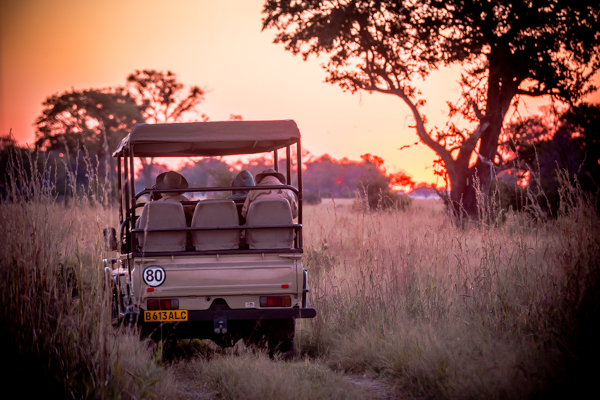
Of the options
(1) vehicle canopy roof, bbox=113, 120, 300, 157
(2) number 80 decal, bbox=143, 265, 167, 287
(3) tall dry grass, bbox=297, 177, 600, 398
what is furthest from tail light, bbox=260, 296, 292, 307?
(1) vehicle canopy roof, bbox=113, 120, 300, 157

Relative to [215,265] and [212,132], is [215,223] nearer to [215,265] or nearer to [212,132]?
[215,265]

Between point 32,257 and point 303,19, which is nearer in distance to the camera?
point 32,257

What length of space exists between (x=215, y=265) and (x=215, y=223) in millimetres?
454

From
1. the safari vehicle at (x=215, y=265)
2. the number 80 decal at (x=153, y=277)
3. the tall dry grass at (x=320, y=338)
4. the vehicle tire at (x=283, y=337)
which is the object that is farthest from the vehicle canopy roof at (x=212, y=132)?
the vehicle tire at (x=283, y=337)

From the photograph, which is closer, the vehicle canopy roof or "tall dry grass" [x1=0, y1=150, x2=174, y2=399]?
"tall dry grass" [x1=0, y1=150, x2=174, y2=399]

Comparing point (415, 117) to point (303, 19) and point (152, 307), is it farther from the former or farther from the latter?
point (152, 307)

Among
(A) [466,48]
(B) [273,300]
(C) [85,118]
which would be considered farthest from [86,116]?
(B) [273,300]

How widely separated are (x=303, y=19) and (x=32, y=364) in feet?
→ 42.5

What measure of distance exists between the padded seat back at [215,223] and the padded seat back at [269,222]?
14cm

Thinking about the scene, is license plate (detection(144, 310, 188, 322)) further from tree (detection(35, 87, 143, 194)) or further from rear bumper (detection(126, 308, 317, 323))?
tree (detection(35, 87, 143, 194))

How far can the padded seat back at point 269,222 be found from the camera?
554 centimetres

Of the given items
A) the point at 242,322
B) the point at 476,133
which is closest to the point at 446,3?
the point at 476,133

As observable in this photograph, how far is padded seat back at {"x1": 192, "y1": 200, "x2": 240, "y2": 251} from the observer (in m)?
5.51

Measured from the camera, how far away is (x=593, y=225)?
478cm
